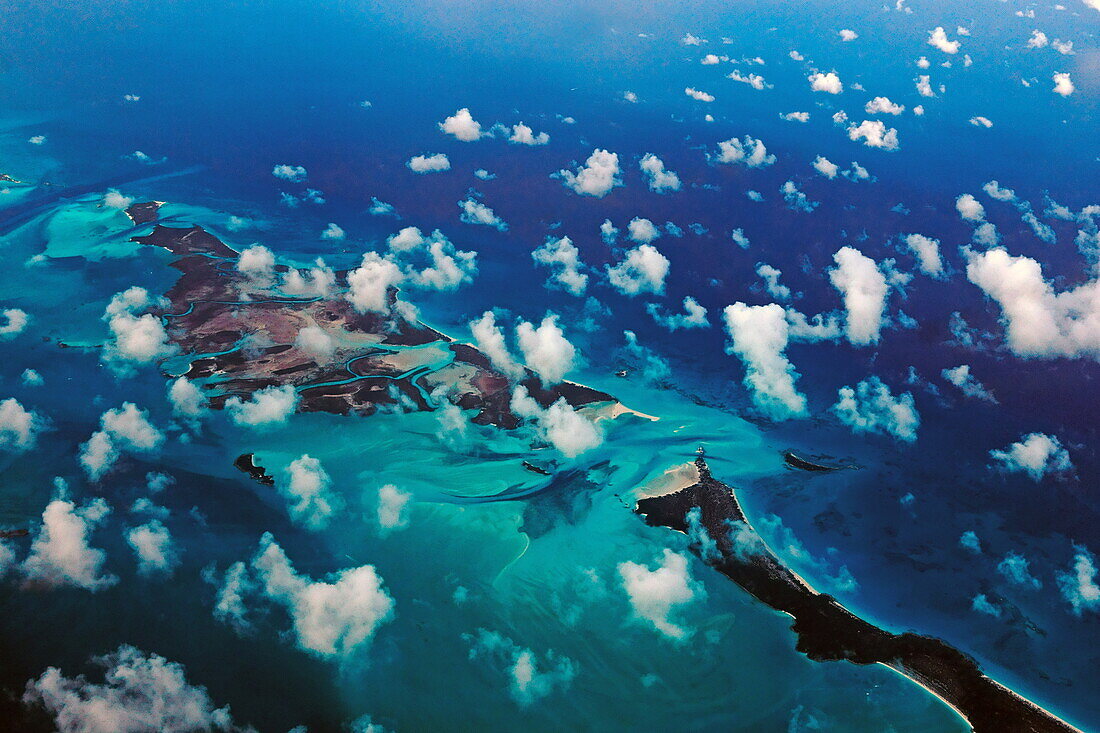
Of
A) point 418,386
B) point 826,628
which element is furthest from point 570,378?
point 826,628

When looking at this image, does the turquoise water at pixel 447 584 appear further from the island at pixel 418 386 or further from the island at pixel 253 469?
the island at pixel 418 386

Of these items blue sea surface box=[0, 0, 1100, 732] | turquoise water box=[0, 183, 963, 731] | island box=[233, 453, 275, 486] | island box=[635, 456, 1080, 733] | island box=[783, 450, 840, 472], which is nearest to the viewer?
turquoise water box=[0, 183, 963, 731]

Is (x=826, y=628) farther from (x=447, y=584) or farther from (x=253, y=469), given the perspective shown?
(x=253, y=469)

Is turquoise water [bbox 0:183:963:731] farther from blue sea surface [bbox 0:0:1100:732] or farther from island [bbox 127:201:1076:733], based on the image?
island [bbox 127:201:1076:733]

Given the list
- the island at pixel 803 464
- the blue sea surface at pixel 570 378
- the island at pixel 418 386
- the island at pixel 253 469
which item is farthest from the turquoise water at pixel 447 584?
the island at pixel 418 386

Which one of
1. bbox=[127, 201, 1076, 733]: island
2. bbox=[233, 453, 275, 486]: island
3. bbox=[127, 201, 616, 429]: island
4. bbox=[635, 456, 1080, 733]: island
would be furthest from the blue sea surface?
bbox=[127, 201, 616, 429]: island

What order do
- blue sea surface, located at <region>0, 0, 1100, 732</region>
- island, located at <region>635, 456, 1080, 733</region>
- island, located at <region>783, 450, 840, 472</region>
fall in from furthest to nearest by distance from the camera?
island, located at <region>783, 450, 840, 472</region>, island, located at <region>635, 456, 1080, 733</region>, blue sea surface, located at <region>0, 0, 1100, 732</region>
